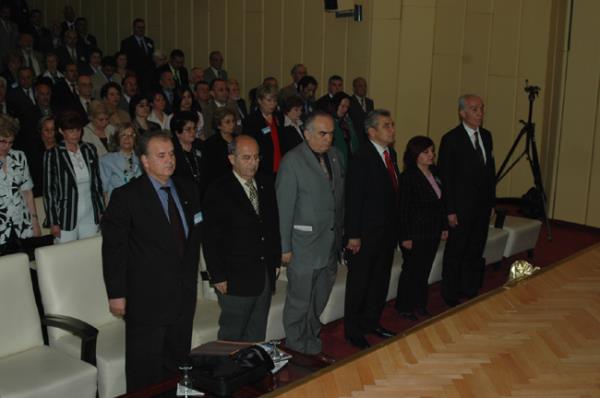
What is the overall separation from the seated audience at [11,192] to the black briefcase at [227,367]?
6.98 ft

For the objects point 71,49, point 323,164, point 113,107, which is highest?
point 71,49

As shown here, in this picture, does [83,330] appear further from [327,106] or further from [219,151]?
[327,106]

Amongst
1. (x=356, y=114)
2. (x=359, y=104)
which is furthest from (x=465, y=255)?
(x=359, y=104)

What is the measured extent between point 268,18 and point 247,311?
709cm

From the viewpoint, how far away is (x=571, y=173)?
27.9ft

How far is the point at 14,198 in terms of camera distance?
4.55 meters

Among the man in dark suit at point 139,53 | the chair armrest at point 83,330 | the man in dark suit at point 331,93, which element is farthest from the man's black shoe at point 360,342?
the man in dark suit at point 139,53

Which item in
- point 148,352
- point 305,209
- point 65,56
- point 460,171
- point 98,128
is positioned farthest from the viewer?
point 65,56

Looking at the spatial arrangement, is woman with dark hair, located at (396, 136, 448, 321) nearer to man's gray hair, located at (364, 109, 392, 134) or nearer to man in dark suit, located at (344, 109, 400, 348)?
man in dark suit, located at (344, 109, 400, 348)

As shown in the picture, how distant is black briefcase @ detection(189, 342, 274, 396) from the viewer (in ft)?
8.93

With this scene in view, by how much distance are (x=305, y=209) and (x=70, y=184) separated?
1.62m

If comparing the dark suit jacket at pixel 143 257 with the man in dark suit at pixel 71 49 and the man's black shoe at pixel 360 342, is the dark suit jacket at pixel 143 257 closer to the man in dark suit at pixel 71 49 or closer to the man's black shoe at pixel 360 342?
the man's black shoe at pixel 360 342

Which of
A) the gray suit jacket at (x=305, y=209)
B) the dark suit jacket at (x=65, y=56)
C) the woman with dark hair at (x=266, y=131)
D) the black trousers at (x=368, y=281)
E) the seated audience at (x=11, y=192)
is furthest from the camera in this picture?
the dark suit jacket at (x=65, y=56)

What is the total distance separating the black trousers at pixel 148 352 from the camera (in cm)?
347
